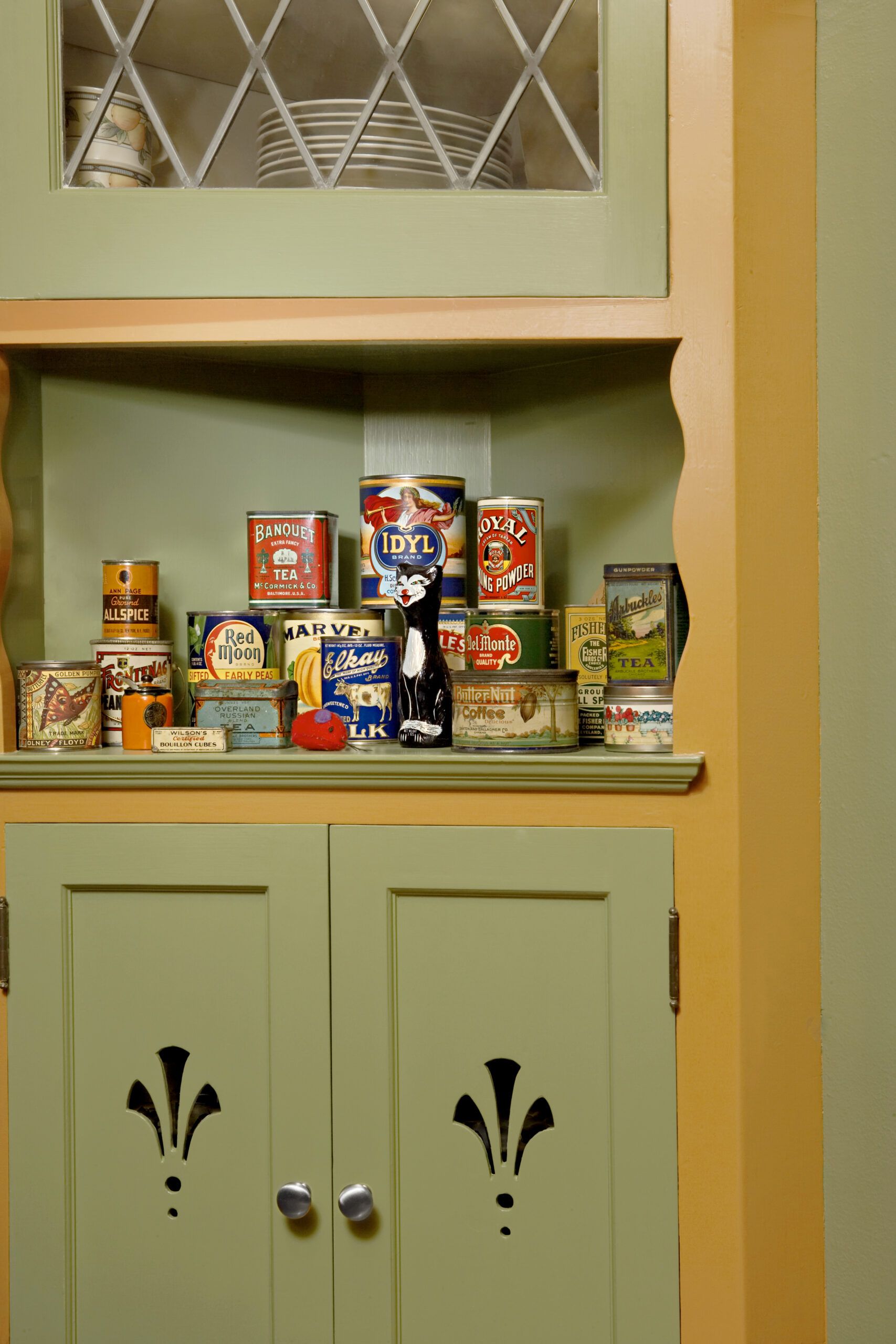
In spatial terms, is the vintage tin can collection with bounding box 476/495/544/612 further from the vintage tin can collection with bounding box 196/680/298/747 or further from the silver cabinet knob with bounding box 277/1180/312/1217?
the silver cabinet knob with bounding box 277/1180/312/1217

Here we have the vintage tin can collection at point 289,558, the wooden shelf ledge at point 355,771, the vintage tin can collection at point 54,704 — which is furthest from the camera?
the vintage tin can collection at point 289,558

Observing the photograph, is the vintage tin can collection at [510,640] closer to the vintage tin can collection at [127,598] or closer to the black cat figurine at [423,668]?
Answer: the black cat figurine at [423,668]

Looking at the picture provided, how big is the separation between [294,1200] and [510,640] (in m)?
0.60

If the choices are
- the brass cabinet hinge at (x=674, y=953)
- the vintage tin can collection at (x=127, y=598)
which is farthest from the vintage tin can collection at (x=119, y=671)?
A: the brass cabinet hinge at (x=674, y=953)

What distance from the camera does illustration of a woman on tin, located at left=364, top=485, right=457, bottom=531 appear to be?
1.18 m

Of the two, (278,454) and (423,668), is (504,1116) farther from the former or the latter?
(278,454)

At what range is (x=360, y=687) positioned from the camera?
113 cm

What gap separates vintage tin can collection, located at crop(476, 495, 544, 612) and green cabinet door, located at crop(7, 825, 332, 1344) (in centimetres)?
33

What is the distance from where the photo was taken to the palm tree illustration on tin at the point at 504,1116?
1.03 metres

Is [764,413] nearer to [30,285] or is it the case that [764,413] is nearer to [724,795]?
[724,795]

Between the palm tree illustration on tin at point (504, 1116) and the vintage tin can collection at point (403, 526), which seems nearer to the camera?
the palm tree illustration on tin at point (504, 1116)

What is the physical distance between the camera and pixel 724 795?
99 centimetres

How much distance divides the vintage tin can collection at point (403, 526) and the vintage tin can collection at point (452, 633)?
0.05 metres

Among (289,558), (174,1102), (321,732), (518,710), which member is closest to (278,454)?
(289,558)
